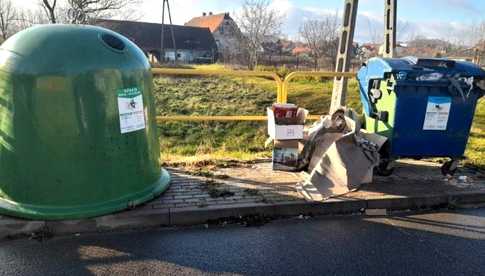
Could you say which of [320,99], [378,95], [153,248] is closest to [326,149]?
[378,95]

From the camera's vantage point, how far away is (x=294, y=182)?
4746 mm

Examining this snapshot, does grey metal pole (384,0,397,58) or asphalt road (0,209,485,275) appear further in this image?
grey metal pole (384,0,397,58)

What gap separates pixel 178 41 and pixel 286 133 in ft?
189

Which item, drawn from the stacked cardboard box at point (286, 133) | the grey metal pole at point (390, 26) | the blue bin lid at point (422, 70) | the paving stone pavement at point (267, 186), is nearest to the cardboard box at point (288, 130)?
the stacked cardboard box at point (286, 133)

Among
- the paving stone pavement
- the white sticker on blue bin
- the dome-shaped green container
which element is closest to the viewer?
the dome-shaped green container

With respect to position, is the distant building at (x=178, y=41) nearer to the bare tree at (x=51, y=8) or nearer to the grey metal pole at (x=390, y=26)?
the bare tree at (x=51, y=8)

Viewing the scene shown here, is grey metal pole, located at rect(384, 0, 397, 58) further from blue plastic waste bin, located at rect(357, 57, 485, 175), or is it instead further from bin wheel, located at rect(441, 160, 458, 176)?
bin wheel, located at rect(441, 160, 458, 176)

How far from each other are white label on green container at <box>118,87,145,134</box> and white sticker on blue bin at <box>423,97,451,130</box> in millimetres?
3436

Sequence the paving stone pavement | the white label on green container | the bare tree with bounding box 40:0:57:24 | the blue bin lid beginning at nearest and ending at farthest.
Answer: the white label on green container
the paving stone pavement
the blue bin lid
the bare tree with bounding box 40:0:57:24

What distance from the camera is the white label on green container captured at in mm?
3703

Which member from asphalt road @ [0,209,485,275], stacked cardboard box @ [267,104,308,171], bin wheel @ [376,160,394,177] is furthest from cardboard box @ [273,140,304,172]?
asphalt road @ [0,209,485,275]

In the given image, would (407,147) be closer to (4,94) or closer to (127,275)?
(127,275)

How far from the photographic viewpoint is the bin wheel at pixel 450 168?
202 inches

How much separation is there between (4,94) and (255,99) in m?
10.2
